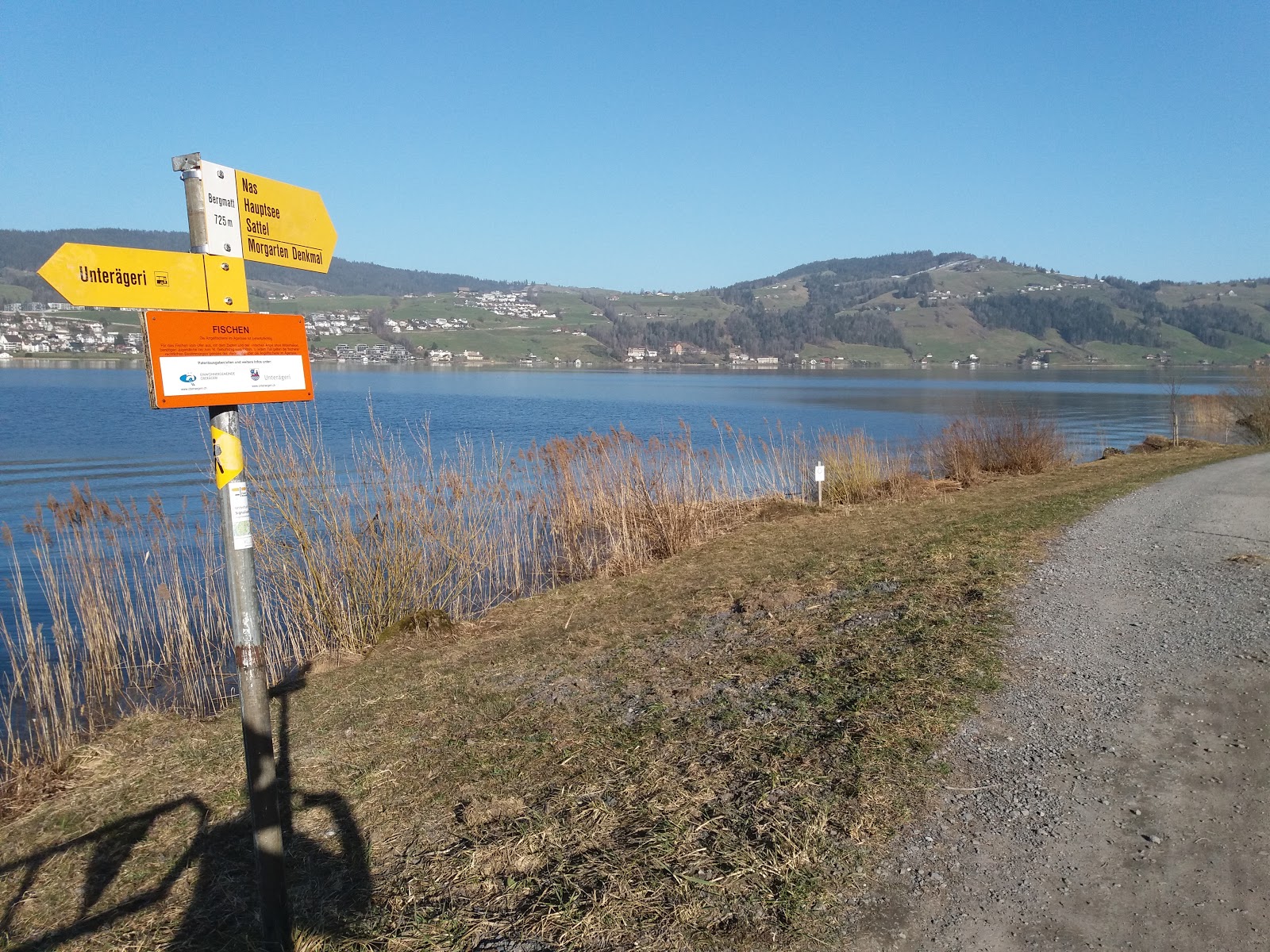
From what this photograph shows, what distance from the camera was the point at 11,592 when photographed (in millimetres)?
11188

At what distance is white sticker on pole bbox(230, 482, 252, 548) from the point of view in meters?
2.97

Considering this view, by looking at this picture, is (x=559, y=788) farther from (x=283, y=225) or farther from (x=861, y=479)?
Result: (x=861, y=479)

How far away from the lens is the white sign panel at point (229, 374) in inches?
110

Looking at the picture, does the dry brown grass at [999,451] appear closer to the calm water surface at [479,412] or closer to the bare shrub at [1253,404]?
the calm water surface at [479,412]

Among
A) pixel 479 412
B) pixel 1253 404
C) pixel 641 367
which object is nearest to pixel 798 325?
pixel 641 367

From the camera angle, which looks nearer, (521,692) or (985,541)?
(521,692)

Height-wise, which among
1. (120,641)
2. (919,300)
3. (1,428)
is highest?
(919,300)

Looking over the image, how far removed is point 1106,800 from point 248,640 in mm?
3805

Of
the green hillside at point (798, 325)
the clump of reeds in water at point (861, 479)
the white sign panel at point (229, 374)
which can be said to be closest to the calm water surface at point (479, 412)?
the clump of reeds in water at point (861, 479)

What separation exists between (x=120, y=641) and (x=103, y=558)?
3.28 metres

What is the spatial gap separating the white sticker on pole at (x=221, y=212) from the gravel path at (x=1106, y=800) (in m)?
3.38

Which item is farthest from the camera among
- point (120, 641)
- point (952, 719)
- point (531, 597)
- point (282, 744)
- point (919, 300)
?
point (919, 300)

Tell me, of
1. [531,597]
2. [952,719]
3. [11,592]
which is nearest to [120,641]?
[11,592]

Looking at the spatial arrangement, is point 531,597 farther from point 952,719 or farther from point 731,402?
point 731,402
